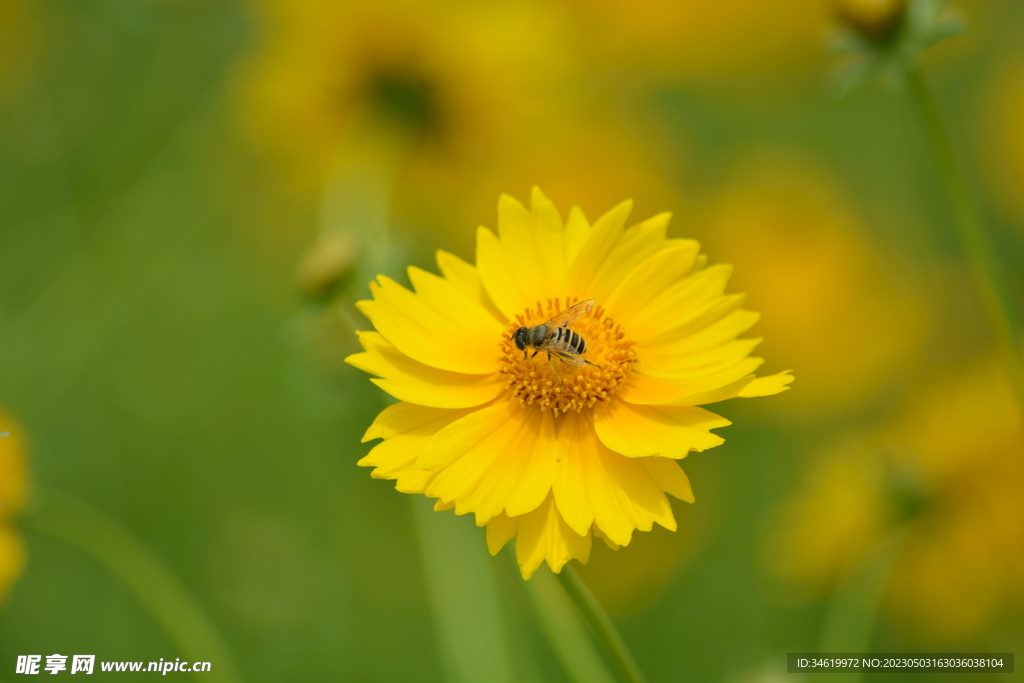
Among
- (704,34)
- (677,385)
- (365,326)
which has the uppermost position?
(704,34)

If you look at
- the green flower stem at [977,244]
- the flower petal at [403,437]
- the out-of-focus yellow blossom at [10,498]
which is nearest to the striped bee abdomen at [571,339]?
the flower petal at [403,437]

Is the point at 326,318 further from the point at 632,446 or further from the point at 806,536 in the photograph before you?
the point at 806,536

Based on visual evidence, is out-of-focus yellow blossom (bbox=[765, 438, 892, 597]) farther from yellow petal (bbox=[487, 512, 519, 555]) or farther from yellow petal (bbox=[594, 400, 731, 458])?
yellow petal (bbox=[487, 512, 519, 555])

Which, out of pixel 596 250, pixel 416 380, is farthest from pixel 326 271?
pixel 596 250

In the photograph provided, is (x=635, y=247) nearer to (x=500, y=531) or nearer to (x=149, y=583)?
(x=500, y=531)

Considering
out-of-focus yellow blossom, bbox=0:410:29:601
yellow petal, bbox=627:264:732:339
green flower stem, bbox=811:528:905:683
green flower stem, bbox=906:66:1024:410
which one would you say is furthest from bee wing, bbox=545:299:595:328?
out-of-focus yellow blossom, bbox=0:410:29:601

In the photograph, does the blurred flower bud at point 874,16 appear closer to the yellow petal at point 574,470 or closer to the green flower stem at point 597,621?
the yellow petal at point 574,470
